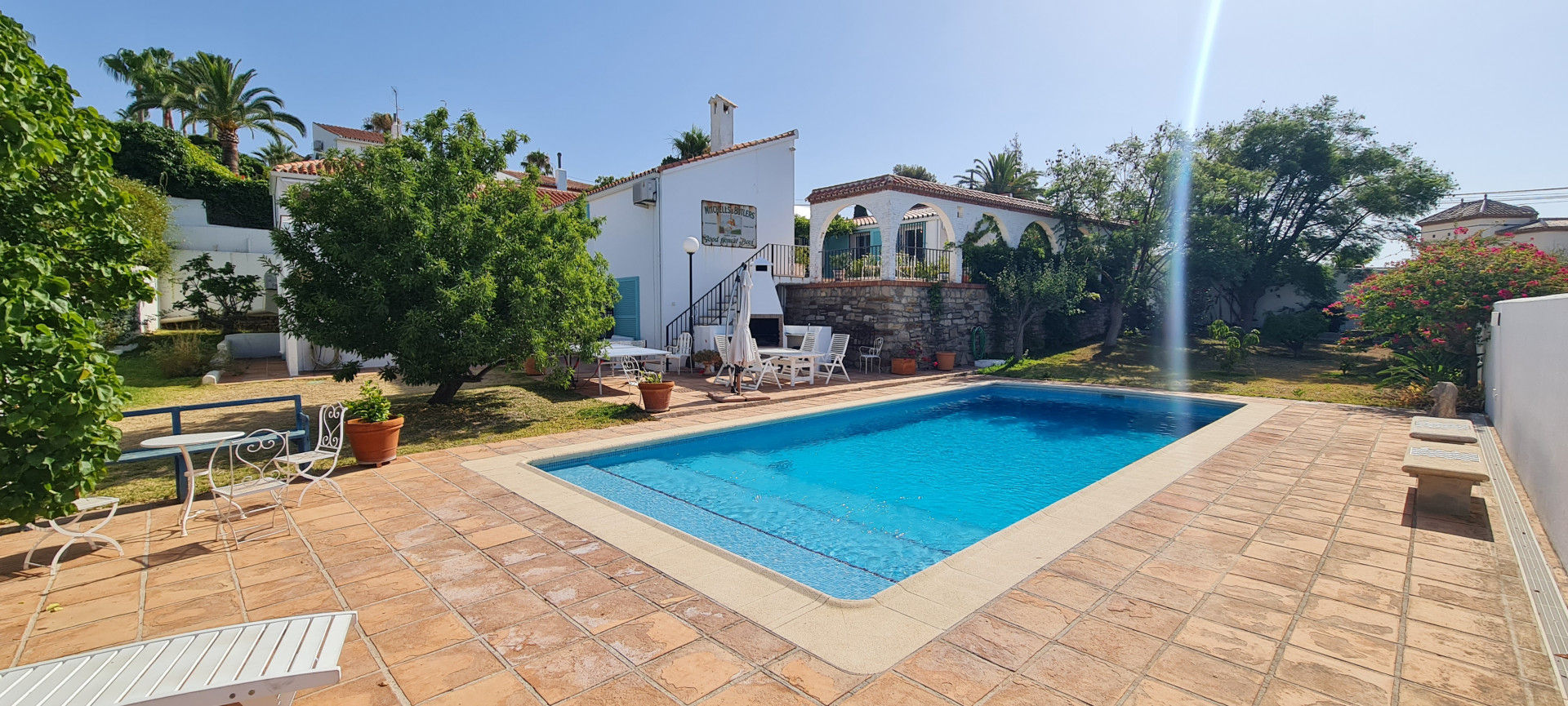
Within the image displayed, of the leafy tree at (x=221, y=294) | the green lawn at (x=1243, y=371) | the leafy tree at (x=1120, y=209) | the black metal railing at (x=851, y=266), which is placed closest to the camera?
the green lawn at (x=1243, y=371)

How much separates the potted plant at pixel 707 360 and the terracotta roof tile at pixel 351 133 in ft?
77.2

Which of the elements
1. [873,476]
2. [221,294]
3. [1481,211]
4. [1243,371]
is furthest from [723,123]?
[1481,211]

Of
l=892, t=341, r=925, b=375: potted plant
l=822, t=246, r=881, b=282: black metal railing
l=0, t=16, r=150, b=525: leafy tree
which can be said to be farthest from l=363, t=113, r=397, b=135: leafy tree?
l=0, t=16, r=150, b=525: leafy tree

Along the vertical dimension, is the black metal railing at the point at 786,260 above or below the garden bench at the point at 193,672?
above

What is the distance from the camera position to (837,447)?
8727 millimetres

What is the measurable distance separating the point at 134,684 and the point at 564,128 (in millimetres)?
17572

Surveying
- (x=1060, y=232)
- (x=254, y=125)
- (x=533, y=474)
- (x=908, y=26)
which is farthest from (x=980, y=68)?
(x=254, y=125)

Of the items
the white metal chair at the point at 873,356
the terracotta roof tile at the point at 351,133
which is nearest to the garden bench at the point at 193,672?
the white metal chair at the point at 873,356

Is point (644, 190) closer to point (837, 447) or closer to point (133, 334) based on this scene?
point (837, 447)

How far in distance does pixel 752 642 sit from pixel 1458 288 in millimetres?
13626

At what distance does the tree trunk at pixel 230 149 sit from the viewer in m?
25.2

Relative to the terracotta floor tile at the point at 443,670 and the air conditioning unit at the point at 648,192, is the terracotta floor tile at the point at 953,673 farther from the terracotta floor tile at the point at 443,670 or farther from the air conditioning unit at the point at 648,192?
the air conditioning unit at the point at 648,192

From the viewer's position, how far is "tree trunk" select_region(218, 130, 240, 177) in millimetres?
25219

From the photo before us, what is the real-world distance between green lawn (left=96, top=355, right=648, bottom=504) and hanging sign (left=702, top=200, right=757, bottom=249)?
6231 millimetres
